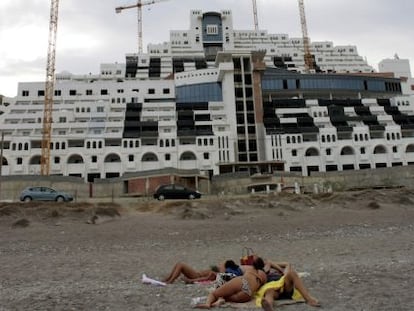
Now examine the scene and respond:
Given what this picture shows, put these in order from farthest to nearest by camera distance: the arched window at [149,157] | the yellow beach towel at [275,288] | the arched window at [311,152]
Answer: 1. the arched window at [311,152]
2. the arched window at [149,157]
3. the yellow beach towel at [275,288]

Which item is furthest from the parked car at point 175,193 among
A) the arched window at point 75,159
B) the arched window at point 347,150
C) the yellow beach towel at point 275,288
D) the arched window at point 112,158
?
the arched window at point 347,150

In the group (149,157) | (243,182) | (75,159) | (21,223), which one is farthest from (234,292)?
(75,159)

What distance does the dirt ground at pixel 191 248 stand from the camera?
9008mm

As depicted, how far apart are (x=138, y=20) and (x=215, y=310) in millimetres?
176218

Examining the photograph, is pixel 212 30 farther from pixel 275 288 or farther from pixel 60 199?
pixel 275 288

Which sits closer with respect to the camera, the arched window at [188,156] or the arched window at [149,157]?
the arched window at [149,157]

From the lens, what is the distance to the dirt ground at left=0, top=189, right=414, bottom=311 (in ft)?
29.6

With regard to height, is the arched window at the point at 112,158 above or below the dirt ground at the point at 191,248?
above

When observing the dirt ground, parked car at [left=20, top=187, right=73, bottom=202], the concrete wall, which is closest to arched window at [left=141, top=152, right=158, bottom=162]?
the concrete wall

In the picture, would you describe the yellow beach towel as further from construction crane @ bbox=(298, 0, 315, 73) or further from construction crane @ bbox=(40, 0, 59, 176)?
construction crane @ bbox=(298, 0, 315, 73)

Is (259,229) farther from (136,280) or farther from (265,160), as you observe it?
(265,160)

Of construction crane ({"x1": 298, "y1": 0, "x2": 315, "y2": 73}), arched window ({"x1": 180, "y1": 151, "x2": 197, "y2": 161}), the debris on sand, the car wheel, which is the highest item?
construction crane ({"x1": 298, "y1": 0, "x2": 315, "y2": 73})

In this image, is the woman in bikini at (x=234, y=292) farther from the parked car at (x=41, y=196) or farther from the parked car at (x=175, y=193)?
the parked car at (x=41, y=196)

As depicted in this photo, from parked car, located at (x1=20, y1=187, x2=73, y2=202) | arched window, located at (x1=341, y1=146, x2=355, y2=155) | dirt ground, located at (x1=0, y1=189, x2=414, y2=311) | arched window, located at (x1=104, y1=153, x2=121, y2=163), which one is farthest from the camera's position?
arched window, located at (x1=341, y1=146, x2=355, y2=155)
